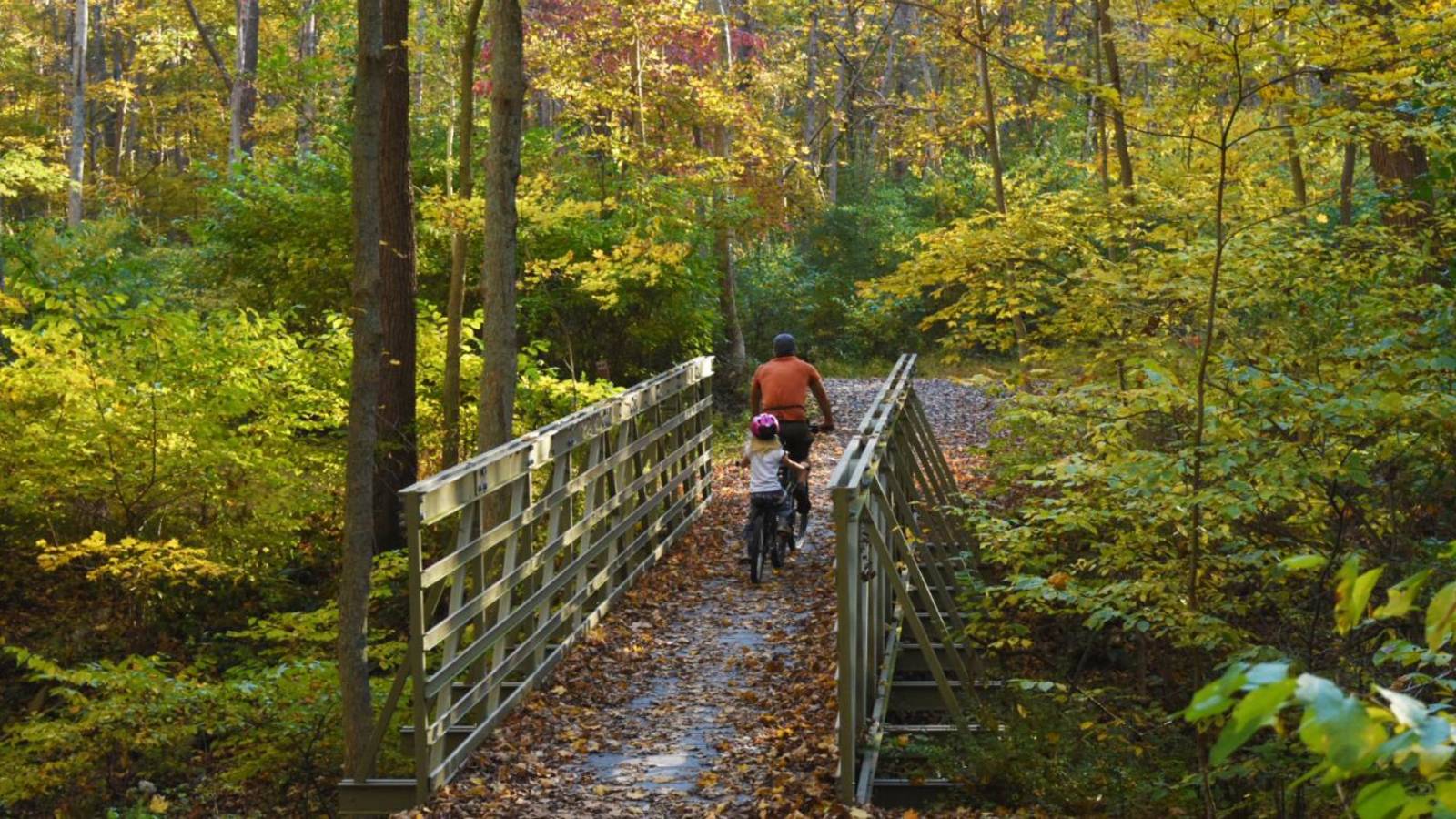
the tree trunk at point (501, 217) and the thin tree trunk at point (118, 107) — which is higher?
the thin tree trunk at point (118, 107)

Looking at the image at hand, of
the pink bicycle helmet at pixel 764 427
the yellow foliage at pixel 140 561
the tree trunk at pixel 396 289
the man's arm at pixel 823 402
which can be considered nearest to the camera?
the yellow foliage at pixel 140 561

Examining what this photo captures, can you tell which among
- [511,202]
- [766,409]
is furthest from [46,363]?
[766,409]

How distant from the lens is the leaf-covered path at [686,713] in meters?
6.24

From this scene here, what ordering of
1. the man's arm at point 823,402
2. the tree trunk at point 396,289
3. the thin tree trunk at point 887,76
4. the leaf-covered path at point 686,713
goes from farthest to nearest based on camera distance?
the thin tree trunk at point 887,76, the tree trunk at point 396,289, the man's arm at point 823,402, the leaf-covered path at point 686,713

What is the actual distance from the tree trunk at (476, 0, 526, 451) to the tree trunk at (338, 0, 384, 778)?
2.04 m

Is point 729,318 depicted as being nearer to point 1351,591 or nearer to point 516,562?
point 516,562

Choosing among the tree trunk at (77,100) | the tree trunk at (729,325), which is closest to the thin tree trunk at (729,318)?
the tree trunk at (729,325)

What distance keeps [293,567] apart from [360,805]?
696 cm

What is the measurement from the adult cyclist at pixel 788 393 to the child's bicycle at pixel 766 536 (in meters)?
0.16

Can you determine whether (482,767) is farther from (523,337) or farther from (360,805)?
(523,337)

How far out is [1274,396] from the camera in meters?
5.75

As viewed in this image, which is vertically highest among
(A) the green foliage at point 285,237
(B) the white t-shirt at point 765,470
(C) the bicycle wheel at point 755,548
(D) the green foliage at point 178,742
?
(A) the green foliage at point 285,237

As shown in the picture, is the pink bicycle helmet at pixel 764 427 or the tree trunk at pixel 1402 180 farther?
the pink bicycle helmet at pixel 764 427

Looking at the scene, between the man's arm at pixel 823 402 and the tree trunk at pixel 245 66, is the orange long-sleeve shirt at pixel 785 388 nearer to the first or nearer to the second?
the man's arm at pixel 823 402
